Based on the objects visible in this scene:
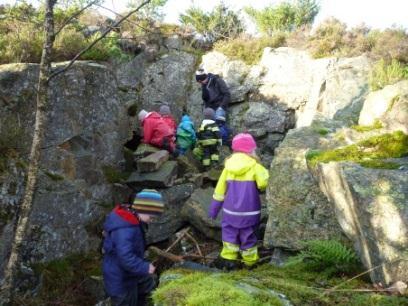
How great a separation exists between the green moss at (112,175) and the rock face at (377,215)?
571 cm

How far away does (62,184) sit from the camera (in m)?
8.45

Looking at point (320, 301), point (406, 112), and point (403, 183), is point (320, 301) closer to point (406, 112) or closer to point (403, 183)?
point (403, 183)

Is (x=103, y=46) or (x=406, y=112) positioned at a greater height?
(x=103, y=46)

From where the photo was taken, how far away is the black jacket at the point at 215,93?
13391 millimetres

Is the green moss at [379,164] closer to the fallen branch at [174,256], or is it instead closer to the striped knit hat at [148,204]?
the striped knit hat at [148,204]

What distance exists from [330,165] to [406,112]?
1.72 metres

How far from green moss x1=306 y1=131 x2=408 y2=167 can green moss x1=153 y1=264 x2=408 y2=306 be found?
1696 mm

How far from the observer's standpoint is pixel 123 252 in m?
5.50

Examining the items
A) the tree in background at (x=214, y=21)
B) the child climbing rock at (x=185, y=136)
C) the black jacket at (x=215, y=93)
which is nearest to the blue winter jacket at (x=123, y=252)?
the child climbing rock at (x=185, y=136)

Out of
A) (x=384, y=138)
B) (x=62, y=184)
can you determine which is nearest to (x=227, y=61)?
(x=62, y=184)

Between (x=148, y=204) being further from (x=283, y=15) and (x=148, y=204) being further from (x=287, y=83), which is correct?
(x=283, y=15)

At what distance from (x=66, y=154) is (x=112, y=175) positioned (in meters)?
1.40

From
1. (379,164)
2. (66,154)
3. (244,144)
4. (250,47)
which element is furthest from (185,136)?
(379,164)

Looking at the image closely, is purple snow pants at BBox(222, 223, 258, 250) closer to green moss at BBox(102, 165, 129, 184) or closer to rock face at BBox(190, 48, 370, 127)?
green moss at BBox(102, 165, 129, 184)
